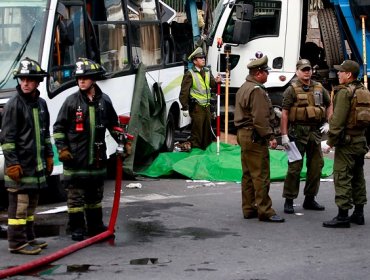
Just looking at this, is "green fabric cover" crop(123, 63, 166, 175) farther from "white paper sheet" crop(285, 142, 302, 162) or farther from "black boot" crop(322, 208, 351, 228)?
"black boot" crop(322, 208, 351, 228)

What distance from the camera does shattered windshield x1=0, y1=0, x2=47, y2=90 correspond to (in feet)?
36.1

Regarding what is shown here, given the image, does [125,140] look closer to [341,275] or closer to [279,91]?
[341,275]

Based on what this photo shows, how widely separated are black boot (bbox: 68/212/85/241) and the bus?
1710mm

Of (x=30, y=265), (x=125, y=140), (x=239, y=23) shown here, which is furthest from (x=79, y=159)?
(x=239, y=23)

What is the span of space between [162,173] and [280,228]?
4011mm

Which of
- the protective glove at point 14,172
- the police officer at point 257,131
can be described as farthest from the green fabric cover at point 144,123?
the protective glove at point 14,172

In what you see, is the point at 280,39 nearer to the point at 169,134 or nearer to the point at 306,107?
the point at 169,134

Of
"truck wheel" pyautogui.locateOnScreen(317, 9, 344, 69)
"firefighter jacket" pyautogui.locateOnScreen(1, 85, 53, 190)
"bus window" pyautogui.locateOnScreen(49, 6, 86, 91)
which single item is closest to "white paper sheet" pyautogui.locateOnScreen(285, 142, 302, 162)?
"bus window" pyautogui.locateOnScreen(49, 6, 86, 91)

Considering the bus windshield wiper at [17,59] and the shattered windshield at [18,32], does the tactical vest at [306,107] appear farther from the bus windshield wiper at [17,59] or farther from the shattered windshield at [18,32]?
the bus windshield wiper at [17,59]

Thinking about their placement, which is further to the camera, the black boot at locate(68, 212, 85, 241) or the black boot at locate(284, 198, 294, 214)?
the black boot at locate(284, 198, 294, 214)

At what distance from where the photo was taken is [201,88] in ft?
49.5

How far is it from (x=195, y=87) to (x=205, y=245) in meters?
6.33

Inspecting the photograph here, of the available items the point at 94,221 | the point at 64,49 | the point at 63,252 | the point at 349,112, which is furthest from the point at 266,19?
the point at 63,252

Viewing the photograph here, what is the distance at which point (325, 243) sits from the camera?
29.9ft
